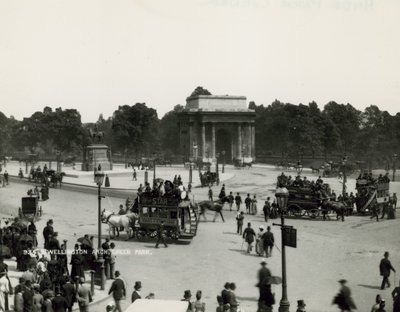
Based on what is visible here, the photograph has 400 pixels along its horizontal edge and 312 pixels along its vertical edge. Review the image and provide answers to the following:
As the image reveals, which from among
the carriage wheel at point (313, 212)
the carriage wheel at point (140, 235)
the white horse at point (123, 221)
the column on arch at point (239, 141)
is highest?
the column on arch at point (239, 141)

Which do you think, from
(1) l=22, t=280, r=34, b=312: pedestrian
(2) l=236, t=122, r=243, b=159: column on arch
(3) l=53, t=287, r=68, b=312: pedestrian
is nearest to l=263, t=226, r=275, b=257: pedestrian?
(3) l=53, t=287, r=68, b=312: pedestrian

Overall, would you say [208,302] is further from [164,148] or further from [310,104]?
[164,148]

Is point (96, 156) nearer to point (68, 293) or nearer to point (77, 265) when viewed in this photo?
point (77, 265)

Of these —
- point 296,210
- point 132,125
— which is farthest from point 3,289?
point 132,125

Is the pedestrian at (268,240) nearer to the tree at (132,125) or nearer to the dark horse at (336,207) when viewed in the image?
the dark horse at (336,207)

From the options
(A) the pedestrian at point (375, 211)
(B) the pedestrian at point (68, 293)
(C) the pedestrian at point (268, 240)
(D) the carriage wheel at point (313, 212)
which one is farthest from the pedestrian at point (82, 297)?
(A) the pedestrian at point (375, 211)

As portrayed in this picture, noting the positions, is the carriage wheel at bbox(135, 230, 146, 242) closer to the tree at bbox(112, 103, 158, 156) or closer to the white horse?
the white horse
